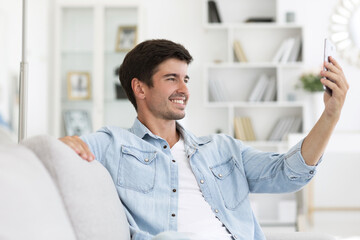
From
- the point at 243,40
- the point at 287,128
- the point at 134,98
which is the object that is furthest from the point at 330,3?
the point at 134,98

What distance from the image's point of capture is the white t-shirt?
5.38 feet

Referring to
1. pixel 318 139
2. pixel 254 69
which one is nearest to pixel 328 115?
pixel 318 139

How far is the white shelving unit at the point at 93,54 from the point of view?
467 cm

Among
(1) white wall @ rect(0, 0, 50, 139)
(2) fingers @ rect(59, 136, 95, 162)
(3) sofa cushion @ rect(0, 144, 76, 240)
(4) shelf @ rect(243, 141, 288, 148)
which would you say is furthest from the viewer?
(4) shelf @ rect(243, 141, 288, 148)

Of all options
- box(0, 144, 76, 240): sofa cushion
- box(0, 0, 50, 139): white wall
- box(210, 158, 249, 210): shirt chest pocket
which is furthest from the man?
box(0, 0, 50, 139): white wall

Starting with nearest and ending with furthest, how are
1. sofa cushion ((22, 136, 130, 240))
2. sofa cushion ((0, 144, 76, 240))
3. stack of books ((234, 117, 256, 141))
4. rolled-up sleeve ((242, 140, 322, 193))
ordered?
1. sofa cushion ((0, 144, 76, 240))
2. sofa cushion ((22, 136, 130, 240))
3. rolled-up sleeve ((242, 140, 322, 193))
4. stack of books ((234, 117, 256, 141))

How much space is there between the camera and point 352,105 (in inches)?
184

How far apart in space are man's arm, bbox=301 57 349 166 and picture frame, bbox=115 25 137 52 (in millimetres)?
3204

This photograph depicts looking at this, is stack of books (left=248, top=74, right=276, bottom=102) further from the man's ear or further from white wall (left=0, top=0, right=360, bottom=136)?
the man's ear

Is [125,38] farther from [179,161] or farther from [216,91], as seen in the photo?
[179,161]

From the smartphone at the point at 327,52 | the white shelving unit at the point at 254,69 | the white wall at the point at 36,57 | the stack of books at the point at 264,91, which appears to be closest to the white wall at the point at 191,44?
the white wall at the point at 36,57

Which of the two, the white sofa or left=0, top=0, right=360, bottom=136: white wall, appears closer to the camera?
the white sofa

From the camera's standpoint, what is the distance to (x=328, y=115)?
160 cm

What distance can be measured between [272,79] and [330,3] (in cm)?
86
